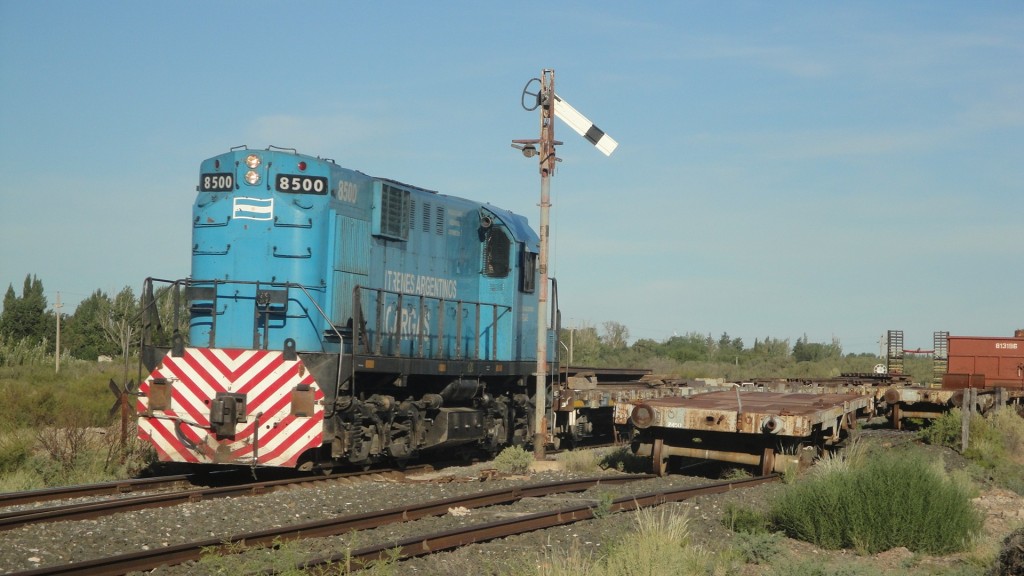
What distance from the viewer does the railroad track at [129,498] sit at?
8820 mm

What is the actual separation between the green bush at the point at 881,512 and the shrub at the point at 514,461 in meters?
4.84

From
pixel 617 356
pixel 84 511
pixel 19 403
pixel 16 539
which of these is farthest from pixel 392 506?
pixel 617 356

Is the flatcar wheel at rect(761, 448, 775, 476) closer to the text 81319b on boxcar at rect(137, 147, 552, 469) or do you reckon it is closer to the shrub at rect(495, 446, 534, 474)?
the shrub at rect(495, 446, 534, 474)

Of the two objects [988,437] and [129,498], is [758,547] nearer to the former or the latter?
[129,498]

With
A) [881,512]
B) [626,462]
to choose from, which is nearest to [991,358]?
[626,462]

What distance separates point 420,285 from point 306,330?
8.78ft

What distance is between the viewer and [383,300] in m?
13.7

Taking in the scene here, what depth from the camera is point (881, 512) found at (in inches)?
363

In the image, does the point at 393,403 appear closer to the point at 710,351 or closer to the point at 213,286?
the point at 213,286

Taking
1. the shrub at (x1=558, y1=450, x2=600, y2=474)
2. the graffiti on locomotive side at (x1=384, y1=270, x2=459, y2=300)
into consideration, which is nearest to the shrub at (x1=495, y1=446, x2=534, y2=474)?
the shrub at (x1=558, y1=450, x2=600, y2=474)

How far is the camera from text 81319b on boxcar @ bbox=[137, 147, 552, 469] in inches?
466

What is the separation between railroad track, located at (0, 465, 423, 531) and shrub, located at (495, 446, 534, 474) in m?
1.65

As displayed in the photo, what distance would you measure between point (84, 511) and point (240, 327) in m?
3.83

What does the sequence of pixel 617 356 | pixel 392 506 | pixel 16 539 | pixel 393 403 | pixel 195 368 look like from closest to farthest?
pixel 16 539 < pixel 392 506 < pixel 195 368 < pixel 393 403 < pixel 617 356
